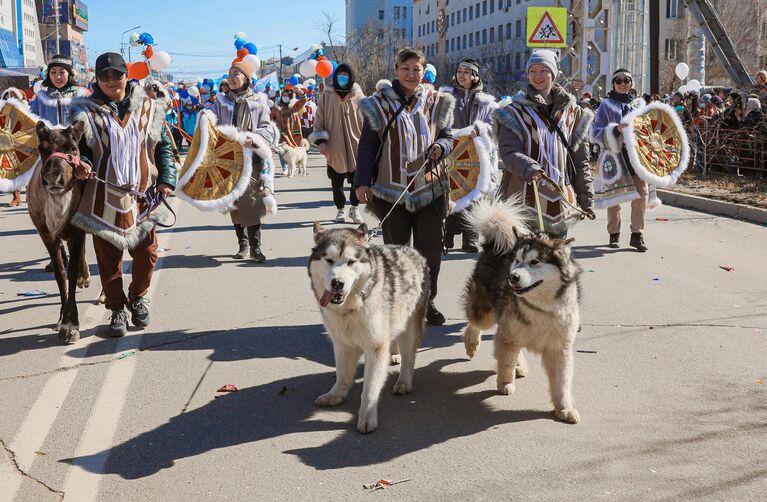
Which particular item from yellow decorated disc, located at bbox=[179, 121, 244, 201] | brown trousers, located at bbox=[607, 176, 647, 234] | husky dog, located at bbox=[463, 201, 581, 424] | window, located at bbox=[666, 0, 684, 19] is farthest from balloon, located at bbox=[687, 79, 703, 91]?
window, located at bbox=[666, 0, 684, 19]

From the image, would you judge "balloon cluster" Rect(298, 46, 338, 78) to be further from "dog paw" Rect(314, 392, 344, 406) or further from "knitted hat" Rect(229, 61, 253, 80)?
"dog paw" Rect(314, 392, 344, 406)

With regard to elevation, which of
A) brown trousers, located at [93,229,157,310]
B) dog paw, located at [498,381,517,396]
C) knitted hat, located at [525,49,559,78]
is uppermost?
knitted hat, located at [525,49,559,78]

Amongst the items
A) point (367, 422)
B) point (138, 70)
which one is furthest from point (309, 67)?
point (367, 422)

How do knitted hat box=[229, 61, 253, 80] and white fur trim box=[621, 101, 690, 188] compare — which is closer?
white fur trim box=[621, 101, 690, 188]

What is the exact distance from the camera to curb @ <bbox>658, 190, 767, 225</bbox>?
12912mm

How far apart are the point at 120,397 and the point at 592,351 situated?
11.4 ft

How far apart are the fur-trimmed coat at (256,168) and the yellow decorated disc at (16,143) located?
6.83 ft

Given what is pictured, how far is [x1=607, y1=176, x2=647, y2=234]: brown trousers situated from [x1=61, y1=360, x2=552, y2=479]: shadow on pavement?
5706 millimetres

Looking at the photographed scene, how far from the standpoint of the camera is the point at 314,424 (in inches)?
191

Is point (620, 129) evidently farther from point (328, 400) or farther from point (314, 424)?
point (314, 424)

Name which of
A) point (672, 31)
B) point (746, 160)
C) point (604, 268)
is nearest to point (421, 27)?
point (672, 31)

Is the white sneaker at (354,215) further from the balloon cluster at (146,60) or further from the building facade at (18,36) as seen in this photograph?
the building facade at (18,36)

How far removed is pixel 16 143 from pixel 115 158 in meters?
2.43

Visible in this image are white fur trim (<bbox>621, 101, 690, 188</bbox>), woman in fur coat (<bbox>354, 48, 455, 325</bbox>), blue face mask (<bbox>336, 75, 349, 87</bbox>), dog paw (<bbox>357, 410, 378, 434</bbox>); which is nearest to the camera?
dog paw (<bbox>357, 410, 378, 434</bbox>)
